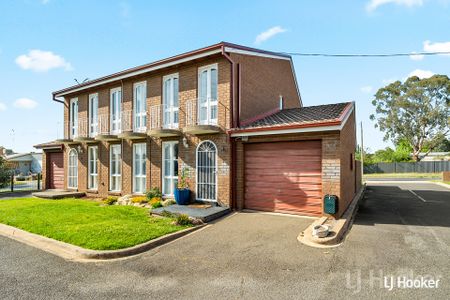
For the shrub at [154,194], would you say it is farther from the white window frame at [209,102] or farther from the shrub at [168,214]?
the white window frame at [209,102]

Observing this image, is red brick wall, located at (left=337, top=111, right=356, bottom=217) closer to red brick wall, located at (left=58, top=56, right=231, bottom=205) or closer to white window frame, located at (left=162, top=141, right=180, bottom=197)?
red brick wall, located at (left=58, top=56, right=231, bottom=205)

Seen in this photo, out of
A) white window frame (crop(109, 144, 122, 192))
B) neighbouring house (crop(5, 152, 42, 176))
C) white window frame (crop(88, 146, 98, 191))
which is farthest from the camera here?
neighbouring house (crop(5, 152, 42, 176))

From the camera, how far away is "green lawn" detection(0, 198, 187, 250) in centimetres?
592

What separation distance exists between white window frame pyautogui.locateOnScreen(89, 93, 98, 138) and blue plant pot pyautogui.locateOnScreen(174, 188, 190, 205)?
22.8 ft

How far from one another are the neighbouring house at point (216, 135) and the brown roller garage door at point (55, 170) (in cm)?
276

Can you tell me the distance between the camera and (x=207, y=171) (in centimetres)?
992

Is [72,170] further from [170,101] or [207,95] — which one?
[207,95]

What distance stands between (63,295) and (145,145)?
850cm

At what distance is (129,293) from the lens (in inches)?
152

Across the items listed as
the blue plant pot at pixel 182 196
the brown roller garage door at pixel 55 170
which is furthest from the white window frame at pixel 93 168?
the blue plant pot at pixel 182 196

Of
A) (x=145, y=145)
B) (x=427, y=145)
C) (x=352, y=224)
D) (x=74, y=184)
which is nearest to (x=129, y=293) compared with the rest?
(x=352, y=224)

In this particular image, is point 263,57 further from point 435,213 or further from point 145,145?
point 435,213

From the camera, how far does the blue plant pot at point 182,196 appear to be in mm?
9828

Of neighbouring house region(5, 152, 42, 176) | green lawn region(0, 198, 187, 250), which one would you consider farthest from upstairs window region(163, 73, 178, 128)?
neighbouring house region(5, 152, 42, 176)
